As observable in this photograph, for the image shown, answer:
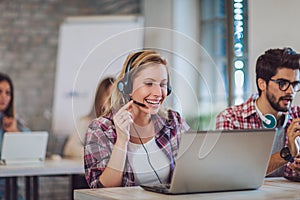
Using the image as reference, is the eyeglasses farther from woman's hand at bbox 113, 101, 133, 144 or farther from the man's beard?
woman's hand at bbox 113, 101, 133, 144

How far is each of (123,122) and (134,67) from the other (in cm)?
19

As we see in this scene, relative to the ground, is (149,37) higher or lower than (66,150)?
higher

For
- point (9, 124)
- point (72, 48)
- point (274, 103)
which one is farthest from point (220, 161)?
point (72, 48)

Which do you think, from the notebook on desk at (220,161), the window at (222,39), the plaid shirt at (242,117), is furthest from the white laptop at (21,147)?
the notebook on desk at (220,161)

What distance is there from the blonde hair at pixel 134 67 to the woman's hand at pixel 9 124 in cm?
325

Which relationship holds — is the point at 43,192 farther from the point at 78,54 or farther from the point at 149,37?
the point at 149,37

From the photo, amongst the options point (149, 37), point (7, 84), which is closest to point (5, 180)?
point (7, 84)

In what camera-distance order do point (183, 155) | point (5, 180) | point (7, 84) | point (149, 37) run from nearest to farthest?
point (183, 155) → point (149, 37) → point (5, 180) → point (7, 84)

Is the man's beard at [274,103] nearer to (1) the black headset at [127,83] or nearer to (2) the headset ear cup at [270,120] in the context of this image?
(2) the headset ear cup at [270,120]

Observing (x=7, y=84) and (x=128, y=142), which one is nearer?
(x=128, y=142)

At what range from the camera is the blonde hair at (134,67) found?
2145 millimetres

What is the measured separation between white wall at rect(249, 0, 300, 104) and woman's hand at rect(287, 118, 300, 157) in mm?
1249

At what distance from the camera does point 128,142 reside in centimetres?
219

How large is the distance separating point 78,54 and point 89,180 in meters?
4.11
